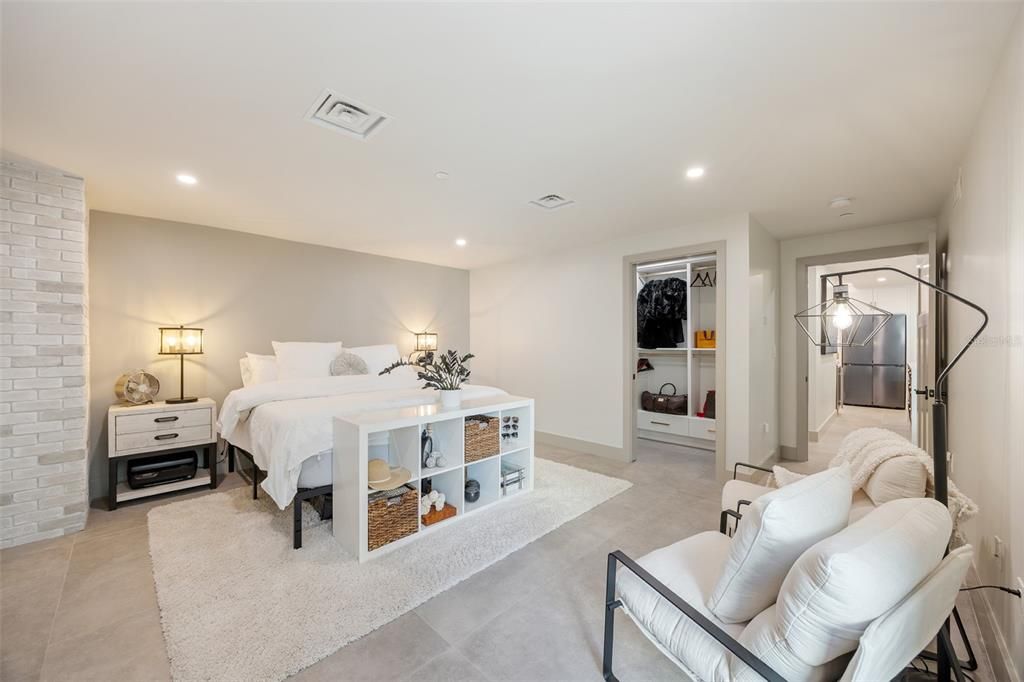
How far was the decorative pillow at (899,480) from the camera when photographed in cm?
163

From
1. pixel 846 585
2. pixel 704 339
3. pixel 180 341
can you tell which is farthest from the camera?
pixel 704 339

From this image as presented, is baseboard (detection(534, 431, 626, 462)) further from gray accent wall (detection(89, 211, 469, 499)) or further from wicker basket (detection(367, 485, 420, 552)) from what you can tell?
wicker basket (detection(367, 485, 420, 552))

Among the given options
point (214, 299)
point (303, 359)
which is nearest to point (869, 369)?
point (303, 359)

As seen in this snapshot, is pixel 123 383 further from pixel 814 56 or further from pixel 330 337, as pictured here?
pixel 814 56

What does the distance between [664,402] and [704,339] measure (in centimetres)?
94

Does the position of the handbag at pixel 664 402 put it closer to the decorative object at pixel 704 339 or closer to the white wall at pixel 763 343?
the decorative object at pixel 704 339

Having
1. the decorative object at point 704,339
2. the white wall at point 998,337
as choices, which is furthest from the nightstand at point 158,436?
the decorative object at point 704,339

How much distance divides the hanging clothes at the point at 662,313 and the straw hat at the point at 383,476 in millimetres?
3900

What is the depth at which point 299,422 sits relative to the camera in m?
2.60

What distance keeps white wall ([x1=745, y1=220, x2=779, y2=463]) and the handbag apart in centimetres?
105

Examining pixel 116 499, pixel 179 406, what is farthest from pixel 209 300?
pixel 116 499

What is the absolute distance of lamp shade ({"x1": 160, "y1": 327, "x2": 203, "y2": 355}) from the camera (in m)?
3.61

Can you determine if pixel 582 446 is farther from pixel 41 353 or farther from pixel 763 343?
pixel 41 353

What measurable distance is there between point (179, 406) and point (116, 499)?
2.49ft
